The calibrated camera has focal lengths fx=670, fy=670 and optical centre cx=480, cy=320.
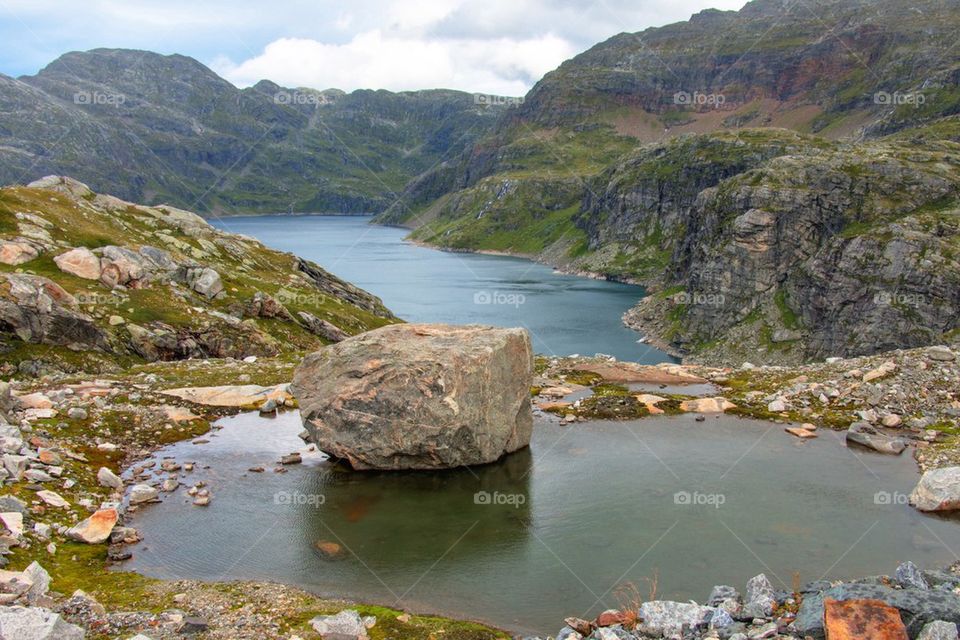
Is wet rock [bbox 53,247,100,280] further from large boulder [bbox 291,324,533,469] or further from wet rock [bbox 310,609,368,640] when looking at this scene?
wet rock [bbox 310,609,368,640]

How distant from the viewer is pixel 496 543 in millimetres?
26781

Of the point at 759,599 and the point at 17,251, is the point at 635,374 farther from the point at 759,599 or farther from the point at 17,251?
the point at 17,251

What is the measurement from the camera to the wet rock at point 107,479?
2961 centimetres

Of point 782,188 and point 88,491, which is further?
point 782,188

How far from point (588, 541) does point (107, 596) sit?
16.9 m

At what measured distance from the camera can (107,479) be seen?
2966cm

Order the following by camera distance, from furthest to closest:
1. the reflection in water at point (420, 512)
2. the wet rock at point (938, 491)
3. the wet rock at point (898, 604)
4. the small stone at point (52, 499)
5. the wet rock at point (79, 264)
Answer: the wet rock at point (79, 264) → the wet rock at point (938, 491) → the reflection in water at point (420, 512) → the small stone at point (52, 499) → the wet rock at point (898, 604)

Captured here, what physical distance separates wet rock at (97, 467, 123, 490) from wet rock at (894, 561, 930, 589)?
99.2 feet

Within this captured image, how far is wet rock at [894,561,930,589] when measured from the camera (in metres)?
19.5

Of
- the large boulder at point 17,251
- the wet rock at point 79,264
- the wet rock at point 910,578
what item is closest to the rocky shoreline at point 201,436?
the wet rock at point 910,578

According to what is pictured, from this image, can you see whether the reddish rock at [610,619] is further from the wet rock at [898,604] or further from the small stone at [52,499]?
the small stone at [52,499]

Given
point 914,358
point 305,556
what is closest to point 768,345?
point 914,358

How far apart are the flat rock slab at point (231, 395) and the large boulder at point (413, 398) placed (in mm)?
9423

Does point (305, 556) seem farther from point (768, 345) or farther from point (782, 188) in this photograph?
point (782, 188)
